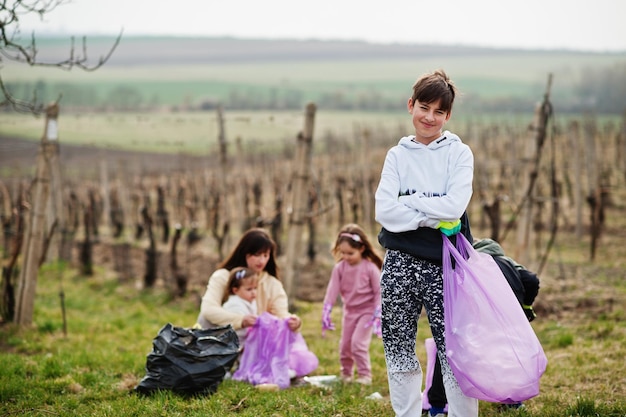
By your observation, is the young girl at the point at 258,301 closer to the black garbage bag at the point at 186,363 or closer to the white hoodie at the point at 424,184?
A: the black garbage bag at the point at 186,363

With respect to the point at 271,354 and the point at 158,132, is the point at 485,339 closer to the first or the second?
A: the point at 271,354

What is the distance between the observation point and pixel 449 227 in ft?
11.0

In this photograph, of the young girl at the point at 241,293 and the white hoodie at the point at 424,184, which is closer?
the white hoodie at the point at 424,184

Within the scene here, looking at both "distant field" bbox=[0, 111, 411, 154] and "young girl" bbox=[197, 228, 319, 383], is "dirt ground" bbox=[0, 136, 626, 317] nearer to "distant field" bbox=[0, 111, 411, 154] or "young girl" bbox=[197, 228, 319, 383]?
"young girl" bbox=[197, 228, 319, 383]

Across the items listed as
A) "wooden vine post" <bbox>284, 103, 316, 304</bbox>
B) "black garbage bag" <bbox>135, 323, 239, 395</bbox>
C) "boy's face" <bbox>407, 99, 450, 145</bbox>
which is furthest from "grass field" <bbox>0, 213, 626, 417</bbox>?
"boy's face" <bbox>407, 99, 450, 145</bbox>

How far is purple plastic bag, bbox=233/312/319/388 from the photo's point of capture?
203 inches

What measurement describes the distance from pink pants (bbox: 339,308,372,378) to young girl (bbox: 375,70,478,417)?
5.88 ft

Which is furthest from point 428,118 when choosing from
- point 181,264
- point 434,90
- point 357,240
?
point 181,264

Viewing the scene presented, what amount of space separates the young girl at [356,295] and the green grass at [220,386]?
0.26 metres

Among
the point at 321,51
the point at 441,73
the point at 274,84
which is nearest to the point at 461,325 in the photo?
the point at 441,73

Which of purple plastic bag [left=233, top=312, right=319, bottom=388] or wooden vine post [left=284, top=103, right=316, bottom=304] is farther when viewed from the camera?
wooden vine post [left=284, top=103, right=316, bottom=304]

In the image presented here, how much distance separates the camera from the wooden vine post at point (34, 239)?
24.4 ft

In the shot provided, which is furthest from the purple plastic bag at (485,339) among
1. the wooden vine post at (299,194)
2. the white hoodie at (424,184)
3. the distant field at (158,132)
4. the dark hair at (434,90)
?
the distant field at (158,132)

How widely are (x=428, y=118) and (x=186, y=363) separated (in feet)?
8.08
